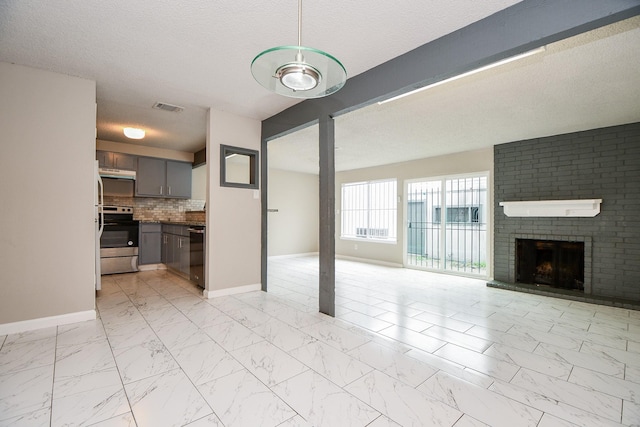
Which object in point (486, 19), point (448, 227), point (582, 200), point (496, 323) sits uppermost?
point (486, 19)

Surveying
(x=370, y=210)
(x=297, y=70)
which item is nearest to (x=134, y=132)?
(x=297, y=70)

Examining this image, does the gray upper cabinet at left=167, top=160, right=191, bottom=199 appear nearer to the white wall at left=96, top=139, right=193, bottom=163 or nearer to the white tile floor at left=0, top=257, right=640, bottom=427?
the white wall at left=96, top=139, right=193, bottom=163

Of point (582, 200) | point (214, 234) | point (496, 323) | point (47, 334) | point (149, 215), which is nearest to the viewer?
point (47, 334)

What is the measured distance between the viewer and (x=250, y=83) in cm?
312

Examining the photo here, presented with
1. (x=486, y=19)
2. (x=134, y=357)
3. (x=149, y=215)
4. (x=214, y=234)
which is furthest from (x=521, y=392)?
(x=149, y=215)

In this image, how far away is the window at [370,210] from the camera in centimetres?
712

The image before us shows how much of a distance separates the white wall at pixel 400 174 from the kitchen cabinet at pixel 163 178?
13.1 feet

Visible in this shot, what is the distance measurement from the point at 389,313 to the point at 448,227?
10.9ft

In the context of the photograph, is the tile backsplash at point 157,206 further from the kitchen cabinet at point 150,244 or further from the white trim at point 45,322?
the white trim at point 45,322

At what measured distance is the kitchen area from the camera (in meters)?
5.05

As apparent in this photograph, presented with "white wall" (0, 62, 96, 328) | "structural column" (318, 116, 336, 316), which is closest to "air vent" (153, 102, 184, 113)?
"white wall" (0, 62, 96, 328)

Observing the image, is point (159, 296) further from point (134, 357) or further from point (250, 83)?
Result: point (250, 83)

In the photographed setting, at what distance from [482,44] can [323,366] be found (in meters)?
2.56

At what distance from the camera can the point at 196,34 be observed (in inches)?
90.3
